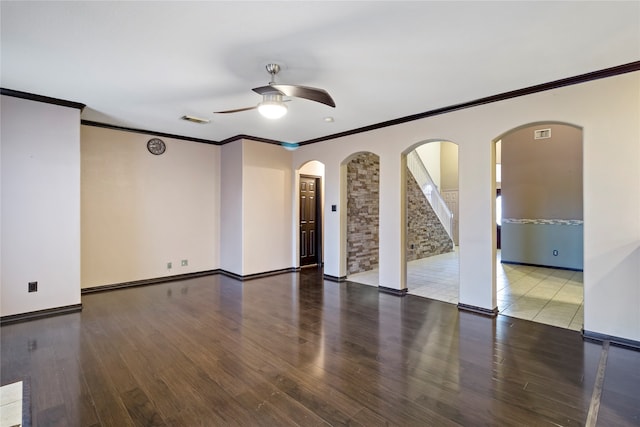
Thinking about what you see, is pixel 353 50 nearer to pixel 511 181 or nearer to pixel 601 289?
pixel 601 289

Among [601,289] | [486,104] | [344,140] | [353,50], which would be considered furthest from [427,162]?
[353,50]

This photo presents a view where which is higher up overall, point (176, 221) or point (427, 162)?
point (427, 162)

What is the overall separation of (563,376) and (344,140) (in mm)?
4440

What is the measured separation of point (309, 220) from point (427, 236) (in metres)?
3.57

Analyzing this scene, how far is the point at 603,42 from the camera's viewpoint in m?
2.59

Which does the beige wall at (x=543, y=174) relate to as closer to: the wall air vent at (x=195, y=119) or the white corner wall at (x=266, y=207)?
the white corner wall at (x=266, y=207)

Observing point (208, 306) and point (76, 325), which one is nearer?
point (76, 325)

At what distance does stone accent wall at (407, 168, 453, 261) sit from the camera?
7980 mm

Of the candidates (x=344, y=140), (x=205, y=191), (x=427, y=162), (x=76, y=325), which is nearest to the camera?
(x=76, y=325)

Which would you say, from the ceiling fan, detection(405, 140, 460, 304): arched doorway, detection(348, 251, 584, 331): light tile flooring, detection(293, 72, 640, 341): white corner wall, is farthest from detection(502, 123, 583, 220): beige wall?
the ceiling fan

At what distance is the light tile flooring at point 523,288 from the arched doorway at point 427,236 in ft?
0.05

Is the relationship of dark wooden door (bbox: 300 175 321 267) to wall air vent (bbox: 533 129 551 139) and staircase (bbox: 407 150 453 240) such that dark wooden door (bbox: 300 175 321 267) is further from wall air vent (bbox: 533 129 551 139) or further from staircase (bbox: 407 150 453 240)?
wall air vent (bbox: 533 129 551 139)

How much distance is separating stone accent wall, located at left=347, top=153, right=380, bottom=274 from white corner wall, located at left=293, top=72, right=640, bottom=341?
1461 millimetres

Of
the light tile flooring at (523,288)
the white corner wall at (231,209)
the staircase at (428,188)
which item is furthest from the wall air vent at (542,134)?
the white corner wall at (231,209)
